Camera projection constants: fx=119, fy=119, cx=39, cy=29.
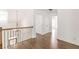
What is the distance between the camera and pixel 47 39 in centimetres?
119

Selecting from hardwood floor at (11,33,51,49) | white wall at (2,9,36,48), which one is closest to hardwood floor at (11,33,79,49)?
hardwood floor at (11,33,51,49)

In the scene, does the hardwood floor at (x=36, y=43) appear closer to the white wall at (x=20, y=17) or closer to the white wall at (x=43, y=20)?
the white wall at (x=43, y=20)

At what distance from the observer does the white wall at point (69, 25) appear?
113cm

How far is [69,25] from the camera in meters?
1.14

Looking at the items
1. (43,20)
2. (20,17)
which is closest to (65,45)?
(43,20)

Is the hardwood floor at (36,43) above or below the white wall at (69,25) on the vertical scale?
below

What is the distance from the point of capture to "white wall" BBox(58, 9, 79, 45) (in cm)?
113

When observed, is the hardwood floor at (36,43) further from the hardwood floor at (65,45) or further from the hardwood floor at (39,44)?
the hardwood floor at (65,45)

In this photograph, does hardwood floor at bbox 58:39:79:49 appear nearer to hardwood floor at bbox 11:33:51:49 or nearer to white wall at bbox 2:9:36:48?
hardwood floor at bbox 11:33:51:49

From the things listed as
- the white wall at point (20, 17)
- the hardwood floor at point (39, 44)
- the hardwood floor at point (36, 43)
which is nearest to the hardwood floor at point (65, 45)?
the hardwood floor at point (39, 44)

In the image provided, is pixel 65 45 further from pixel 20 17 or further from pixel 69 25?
pixel 20 17
